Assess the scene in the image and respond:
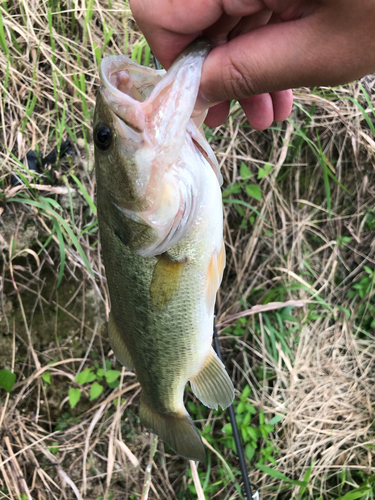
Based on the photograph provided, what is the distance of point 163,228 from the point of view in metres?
1.08

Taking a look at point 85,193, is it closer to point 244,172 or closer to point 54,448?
point 244,172

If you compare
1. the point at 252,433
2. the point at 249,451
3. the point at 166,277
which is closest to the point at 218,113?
the point at 166,277

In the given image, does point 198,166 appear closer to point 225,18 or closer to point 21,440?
point 225,18

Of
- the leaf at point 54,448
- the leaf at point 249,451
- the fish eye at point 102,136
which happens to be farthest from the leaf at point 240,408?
the fish eye at point 102,136

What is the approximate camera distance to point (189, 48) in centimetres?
97

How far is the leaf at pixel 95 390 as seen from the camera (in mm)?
2145

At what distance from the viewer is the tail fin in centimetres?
145

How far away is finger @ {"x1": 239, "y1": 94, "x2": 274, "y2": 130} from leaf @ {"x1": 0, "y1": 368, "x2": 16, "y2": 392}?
207 cm

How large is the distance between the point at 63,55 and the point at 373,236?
255cm

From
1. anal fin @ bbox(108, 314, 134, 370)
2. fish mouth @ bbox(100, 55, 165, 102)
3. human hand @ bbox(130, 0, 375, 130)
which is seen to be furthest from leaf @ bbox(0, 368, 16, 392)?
human hand @ bbox(130, 0, 375, 130)

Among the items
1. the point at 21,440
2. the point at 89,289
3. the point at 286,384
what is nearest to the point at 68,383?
the point at 21,440

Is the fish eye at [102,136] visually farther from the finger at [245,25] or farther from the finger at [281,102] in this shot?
the finger at [281,102]

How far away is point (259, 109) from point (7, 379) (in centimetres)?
215

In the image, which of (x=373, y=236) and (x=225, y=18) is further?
(x=373, y=236)
